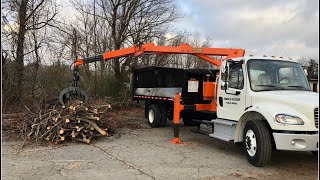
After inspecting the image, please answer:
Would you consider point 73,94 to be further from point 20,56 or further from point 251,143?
point 20,56

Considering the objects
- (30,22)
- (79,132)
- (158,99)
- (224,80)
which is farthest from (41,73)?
(224,80)

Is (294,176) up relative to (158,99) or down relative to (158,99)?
down

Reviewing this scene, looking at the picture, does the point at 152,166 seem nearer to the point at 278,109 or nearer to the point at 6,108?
the point at 278,109

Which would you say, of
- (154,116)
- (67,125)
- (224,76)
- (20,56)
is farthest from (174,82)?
(20,56)

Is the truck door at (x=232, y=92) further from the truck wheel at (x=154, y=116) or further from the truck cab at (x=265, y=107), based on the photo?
the truck wheel at (x=154, y=116)

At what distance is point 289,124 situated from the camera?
6957 millimetres

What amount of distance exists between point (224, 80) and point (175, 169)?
9.47 feet

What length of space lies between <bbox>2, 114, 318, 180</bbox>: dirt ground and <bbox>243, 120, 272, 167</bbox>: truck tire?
189mm

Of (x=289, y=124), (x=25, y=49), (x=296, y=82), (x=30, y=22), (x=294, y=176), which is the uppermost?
(x=30, y=22)

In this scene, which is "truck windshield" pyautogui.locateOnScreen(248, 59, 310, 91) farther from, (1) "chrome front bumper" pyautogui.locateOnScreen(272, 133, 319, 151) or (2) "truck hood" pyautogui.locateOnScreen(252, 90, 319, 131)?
(1) "chrome front bumper" pyautogui.locateOnScreen(272, 133, 319, 151)

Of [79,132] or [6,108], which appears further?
[6,108]

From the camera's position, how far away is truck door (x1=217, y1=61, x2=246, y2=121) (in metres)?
8.53

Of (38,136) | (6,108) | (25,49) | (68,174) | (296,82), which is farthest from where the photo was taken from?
(25,49)

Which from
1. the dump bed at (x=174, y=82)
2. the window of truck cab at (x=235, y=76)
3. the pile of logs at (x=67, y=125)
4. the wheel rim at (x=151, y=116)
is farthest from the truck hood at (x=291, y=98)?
the wheel rim at (x=151, y=116)
